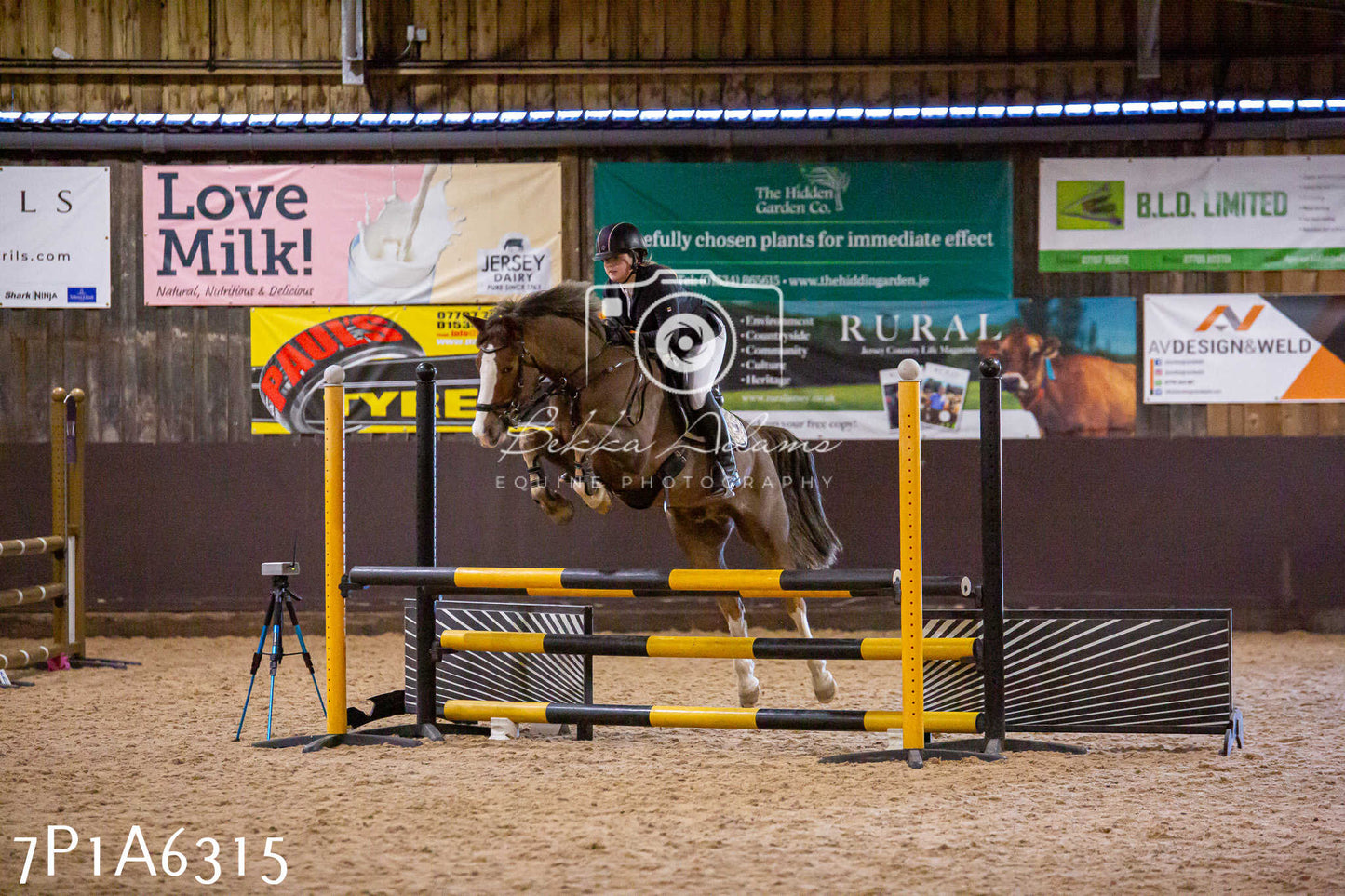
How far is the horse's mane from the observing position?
446 cm

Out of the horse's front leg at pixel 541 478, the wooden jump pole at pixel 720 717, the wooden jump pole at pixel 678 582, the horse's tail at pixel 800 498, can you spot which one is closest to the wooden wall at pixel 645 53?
the horse's tail at pixel 800 498

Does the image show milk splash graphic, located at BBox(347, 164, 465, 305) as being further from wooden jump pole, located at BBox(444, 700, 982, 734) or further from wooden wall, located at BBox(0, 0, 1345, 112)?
wooden jump pole, located at BBox(444, 700, 982, 734)

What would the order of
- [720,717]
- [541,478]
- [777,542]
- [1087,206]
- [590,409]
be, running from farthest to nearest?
[1087,206]
[777,542]
[590,409]
[541,478]
[720,717]

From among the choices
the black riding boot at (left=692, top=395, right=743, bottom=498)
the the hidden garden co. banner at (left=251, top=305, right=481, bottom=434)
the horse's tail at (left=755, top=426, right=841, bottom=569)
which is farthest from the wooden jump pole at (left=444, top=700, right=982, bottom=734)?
the the hidden garden co. banner at (left=251, top=305, right=481, bottom=434)

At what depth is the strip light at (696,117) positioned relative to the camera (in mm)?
7574

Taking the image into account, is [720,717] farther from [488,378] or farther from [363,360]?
[363,360]

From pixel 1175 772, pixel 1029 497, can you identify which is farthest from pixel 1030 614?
pixel 1029 497

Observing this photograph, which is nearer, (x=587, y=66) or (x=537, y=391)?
(x=537, y=391)

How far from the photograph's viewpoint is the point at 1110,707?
14.1 ft

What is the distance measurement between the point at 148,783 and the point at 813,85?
20.2 ft

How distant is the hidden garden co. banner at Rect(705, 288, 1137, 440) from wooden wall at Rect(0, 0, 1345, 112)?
1.50m

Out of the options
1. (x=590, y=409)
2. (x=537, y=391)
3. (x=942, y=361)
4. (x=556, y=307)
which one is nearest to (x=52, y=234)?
(x=556, y=307)

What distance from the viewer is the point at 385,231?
793cm

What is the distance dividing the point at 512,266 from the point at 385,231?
2.99ft
